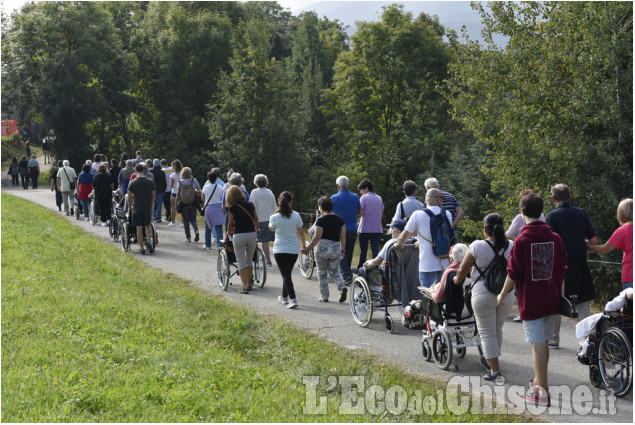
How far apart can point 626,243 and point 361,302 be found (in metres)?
3.74

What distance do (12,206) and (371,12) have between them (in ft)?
102

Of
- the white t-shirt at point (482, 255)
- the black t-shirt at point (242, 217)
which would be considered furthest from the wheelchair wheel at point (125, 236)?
the white t-shirt at point (482, 255)

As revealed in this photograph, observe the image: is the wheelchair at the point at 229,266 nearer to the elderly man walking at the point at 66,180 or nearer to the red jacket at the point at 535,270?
the red jacket at the point at 535,270

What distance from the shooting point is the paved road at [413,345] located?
22.2ft

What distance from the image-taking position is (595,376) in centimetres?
727

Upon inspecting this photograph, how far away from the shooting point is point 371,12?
4956 cm

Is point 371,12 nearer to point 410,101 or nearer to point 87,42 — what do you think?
point 410,101

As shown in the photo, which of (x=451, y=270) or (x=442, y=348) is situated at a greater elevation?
(x=451, y=270)

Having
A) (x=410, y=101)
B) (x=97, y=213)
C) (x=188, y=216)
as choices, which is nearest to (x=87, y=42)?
(x=410, y=101)

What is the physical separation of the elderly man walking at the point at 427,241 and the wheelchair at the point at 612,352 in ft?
7.18

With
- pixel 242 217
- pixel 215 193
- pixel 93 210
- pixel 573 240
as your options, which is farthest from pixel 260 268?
pixel 93 210

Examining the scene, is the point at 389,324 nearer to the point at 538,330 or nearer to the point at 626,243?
the point at 538,330

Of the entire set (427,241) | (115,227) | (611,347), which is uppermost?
(427,241)

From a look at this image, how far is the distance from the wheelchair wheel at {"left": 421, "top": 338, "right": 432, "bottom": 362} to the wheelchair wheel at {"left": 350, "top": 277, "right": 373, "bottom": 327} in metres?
1.40
